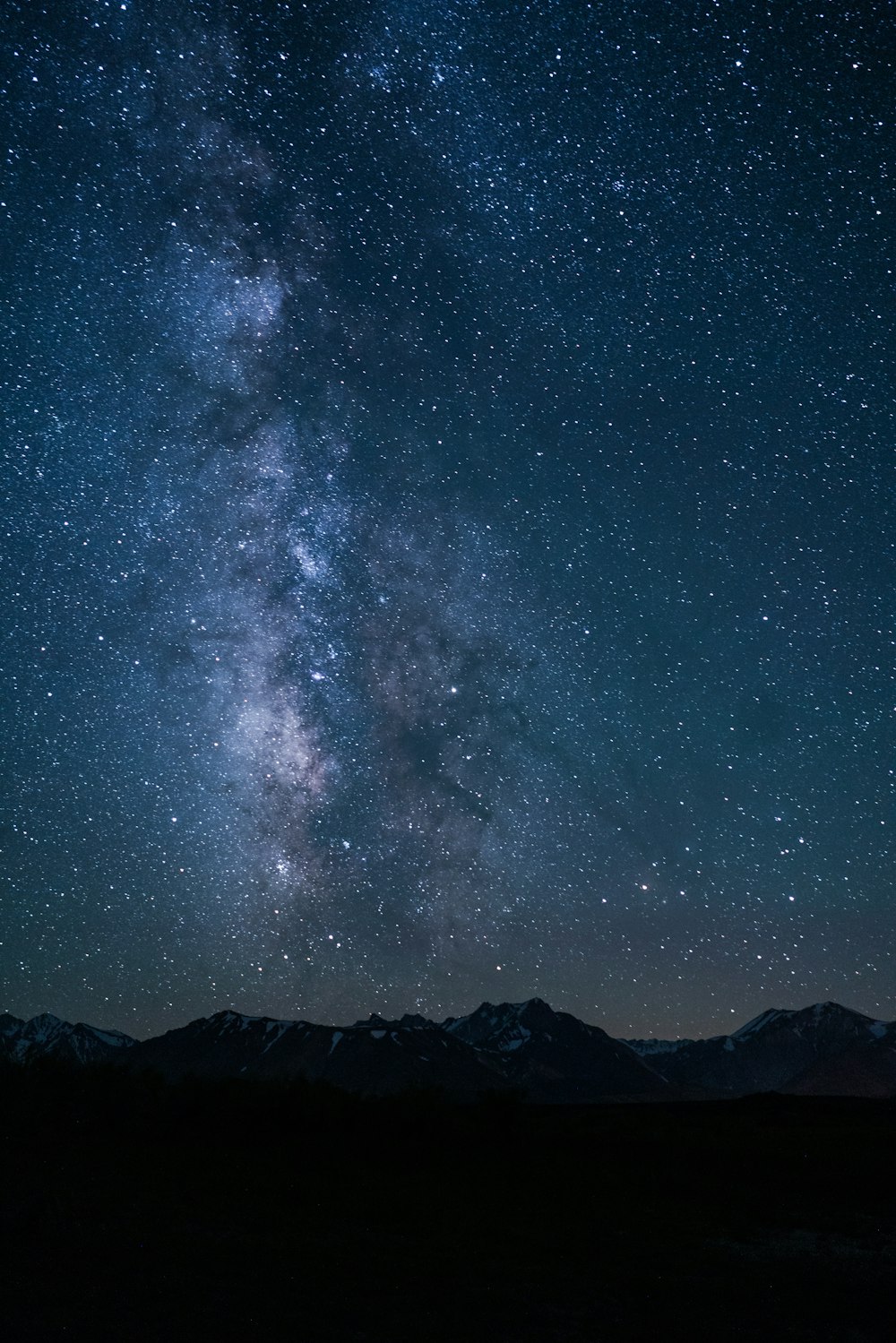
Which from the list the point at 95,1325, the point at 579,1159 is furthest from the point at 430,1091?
the point at 95,1325

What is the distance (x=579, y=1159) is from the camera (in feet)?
90.3

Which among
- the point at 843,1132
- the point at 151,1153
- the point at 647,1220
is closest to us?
the point at 647,1220

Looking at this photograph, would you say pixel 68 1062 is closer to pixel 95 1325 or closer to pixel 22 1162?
pixel 22 1162

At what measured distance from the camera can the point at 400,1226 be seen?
54.1ft

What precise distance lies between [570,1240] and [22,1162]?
15.4 m

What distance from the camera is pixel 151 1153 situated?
23.5 m

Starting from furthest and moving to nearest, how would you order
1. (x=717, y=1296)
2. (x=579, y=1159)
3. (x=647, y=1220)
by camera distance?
1. (x=579, y=1159)
2. (x=647, y=1220)
3. (x=717, y=1296)

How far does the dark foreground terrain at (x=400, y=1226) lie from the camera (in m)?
10.5

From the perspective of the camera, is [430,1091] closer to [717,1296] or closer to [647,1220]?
[647,1220]

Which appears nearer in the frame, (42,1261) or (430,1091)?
(42,1261)

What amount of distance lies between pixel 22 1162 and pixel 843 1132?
43688 mm

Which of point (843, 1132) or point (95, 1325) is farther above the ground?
point (95, 1325)

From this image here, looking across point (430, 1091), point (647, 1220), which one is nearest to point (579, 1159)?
point (430, 1091)

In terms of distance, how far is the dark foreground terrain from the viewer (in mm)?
10477
